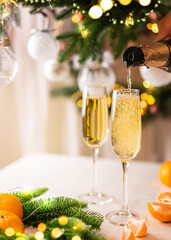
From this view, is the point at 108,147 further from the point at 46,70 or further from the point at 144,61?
the point at 144,61

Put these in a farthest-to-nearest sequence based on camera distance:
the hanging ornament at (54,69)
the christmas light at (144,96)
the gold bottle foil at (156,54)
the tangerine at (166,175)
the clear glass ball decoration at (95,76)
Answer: the christmas light at (144,96) → the hanging ornament at (54,69) → the clear glass ball decoration at (95,76) → the tangerine at (166,175) → the gold bottle foil at (156,54)

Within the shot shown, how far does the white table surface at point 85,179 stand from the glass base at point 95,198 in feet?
0.07

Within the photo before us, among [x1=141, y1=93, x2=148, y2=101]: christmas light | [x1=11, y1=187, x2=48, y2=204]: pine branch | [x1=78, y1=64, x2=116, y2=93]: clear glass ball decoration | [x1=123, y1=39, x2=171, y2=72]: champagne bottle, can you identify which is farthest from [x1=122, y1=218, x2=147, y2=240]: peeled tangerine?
[x1=141, y1=93, x2=148, y2=101]: christmas light

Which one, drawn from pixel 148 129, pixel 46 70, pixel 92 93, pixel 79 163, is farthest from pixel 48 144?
pixel 92 93

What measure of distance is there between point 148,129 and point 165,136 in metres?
0.16

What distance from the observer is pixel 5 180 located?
117 cm

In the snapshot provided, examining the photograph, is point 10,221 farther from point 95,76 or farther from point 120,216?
point 95,76

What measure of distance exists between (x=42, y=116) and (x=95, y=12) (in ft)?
5.06

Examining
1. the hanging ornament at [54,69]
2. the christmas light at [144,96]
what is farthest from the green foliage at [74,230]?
the christmas light at [144,96]

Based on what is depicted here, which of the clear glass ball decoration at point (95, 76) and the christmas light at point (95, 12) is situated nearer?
the christmas light at point (95, 12)

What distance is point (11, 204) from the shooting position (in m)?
0.82

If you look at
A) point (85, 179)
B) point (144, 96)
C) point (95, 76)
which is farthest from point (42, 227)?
point (144, 96)

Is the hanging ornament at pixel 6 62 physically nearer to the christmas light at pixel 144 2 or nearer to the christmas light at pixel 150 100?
the christmas light at pixel 144 2

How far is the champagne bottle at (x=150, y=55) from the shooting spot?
0.88 metres
